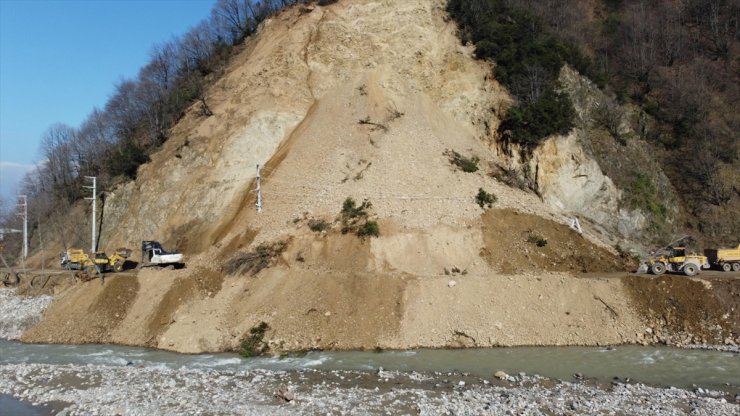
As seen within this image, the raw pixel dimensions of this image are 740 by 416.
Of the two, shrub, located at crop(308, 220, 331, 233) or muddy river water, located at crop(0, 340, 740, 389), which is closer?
muddy river water, located at crop(0, 340, 740, 389)

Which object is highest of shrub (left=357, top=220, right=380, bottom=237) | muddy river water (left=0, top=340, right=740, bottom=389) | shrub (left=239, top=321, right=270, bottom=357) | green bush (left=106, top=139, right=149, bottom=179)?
green bush (left=106, top=139, right=149, bottom=179)

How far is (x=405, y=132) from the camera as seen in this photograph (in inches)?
1262

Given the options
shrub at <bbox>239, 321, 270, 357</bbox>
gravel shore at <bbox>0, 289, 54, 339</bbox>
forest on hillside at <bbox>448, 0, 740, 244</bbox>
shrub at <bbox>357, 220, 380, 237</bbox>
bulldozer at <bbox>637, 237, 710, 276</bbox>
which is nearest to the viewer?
shrub at <bbox>239, 321, 270, 357</bbox>

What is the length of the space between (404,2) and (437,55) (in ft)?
16.0

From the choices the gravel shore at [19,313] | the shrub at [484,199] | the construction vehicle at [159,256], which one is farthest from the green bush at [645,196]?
the gravel shore at [19,313]

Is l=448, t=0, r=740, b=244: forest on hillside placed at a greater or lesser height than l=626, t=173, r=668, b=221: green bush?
greater

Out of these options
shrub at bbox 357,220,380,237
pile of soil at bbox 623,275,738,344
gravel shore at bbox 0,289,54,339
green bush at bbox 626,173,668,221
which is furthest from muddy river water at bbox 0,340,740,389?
green bush at bbox 626,173,668,221

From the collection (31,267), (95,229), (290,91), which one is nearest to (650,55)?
(290,91)

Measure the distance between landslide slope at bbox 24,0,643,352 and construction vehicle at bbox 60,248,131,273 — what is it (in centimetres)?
175

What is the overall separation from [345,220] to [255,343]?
823 centimetres

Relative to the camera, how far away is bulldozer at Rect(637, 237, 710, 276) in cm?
2398

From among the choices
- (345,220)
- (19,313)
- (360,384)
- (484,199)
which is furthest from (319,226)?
(19,313)

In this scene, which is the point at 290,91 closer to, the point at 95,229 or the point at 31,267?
the point at 95,229

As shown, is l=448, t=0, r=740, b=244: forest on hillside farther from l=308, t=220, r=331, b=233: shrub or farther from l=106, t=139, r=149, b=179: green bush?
l=106, t=139, r=149, b=179: green bush
